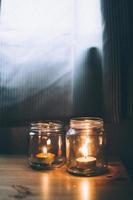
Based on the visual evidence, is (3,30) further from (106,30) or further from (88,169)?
(88,169)

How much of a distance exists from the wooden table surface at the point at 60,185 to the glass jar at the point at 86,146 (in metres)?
0.03

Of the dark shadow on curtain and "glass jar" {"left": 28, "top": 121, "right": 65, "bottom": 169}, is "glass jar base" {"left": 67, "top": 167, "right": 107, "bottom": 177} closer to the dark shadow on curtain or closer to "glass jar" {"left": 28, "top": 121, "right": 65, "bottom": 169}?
"glass jar" {"left": 28, "top": 121, "right": 65, "bottom": 169}

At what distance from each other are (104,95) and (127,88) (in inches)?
3.5

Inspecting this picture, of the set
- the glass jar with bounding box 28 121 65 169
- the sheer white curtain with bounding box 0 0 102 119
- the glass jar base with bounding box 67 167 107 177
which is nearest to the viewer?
the glass jar base with bounding box 67 167 107 177

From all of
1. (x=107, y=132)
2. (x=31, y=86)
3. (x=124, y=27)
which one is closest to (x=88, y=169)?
(x=107, y=132)

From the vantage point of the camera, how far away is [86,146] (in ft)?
3.70

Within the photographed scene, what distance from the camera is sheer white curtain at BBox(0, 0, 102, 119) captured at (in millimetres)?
1304

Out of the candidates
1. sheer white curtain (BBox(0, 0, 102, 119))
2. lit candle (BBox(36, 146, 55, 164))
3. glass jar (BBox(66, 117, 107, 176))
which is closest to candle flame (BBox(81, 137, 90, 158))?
glass jar (BBox(66, 117, 107, 176))

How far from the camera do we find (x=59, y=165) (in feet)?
3.79

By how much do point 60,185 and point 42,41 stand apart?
0.60 metres

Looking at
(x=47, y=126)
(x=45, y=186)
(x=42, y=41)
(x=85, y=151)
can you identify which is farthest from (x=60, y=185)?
(x=42, y=41)

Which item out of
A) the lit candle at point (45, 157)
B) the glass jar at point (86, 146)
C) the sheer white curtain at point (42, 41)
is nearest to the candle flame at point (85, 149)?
the glass jar at point (86, 146)

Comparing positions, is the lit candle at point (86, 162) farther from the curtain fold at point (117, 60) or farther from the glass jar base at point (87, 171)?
the curtain fold at point (117, 60)

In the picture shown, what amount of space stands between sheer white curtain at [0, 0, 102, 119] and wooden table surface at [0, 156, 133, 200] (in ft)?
1.09
